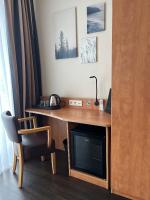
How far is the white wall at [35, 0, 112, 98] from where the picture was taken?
252cm

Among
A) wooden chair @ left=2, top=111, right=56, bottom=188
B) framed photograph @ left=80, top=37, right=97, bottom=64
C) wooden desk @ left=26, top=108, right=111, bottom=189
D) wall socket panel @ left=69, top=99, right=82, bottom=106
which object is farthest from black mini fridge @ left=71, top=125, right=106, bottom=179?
framed photograph @ left=80, top=37, right=97, bottom=64

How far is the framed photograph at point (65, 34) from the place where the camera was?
2729mm

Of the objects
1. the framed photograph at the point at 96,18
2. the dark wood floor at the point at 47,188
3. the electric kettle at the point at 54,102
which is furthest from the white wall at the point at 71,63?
the dark wood floor at the point at 47,188

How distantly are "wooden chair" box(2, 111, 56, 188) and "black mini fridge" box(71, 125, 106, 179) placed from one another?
1.00ft

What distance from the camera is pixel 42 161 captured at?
2877 millimetres

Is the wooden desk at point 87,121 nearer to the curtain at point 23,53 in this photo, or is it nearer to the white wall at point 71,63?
the curtain at point 23,53

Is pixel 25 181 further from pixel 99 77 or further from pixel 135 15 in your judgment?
pixel 135 15

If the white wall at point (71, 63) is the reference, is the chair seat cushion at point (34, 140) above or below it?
below

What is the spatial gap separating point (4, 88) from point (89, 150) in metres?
1.42

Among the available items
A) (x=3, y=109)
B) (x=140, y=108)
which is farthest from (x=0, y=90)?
(x=140, y=108)

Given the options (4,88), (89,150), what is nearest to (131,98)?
(89,150)

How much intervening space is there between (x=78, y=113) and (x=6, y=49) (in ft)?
4.34

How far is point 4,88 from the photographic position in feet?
8.62

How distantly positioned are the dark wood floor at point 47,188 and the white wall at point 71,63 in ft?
3.79
